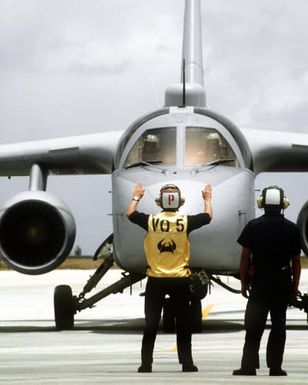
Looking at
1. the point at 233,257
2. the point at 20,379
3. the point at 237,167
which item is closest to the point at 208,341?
the point at 233,257

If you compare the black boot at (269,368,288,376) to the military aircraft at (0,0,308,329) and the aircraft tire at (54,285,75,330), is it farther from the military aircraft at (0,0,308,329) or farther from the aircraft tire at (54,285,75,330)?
the aircraft tire at (54,285,75,330)

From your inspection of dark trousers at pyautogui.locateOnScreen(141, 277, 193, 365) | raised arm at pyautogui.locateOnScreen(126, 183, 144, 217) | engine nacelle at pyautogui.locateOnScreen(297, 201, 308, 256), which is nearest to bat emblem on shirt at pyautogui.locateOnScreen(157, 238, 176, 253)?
dark trousers at pyautogui.locateOnScreen(141, 277, 193, 365)

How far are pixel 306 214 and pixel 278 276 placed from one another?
8088 mm

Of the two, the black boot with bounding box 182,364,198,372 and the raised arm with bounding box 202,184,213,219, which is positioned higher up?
the raised arm with bounding box 202,184,213,219

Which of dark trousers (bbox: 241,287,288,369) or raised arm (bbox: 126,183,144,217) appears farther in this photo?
raised arm (bbox: 126,183,144,217)

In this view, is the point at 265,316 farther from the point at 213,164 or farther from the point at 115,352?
the point at 213,164

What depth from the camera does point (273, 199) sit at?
11.1 meters

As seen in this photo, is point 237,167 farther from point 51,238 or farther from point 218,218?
point 51,238

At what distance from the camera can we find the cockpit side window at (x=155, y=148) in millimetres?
16875

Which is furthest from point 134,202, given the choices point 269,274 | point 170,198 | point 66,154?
point 66,154

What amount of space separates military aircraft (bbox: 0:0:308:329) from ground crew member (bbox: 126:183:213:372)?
3837 mm

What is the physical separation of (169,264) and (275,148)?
9019mm

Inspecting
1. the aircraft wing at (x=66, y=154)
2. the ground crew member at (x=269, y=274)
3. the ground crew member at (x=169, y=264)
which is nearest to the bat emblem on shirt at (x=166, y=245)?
the ground crew member at (x=169, y=264)

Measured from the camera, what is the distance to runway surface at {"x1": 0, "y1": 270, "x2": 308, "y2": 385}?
10.3 meters
